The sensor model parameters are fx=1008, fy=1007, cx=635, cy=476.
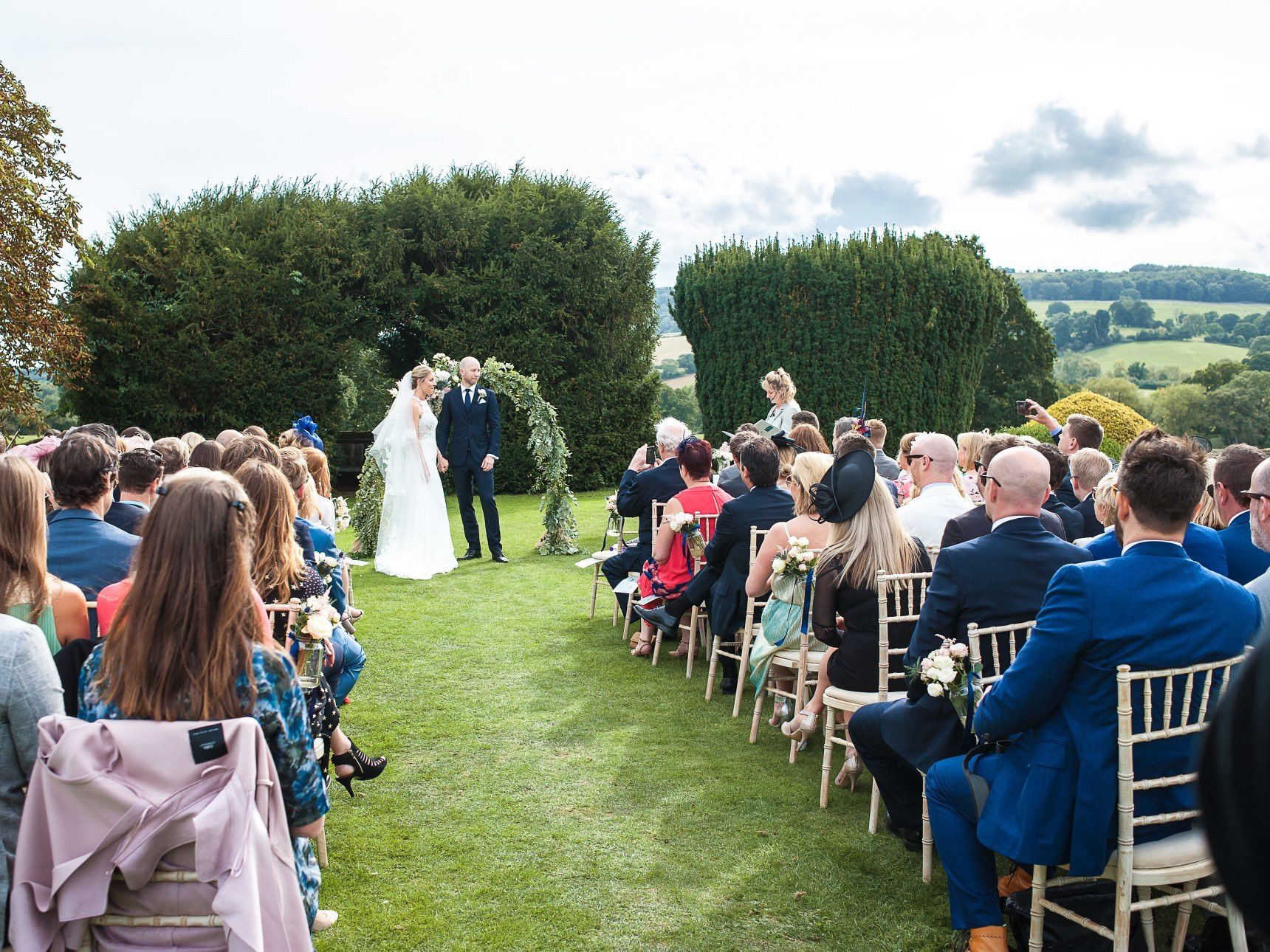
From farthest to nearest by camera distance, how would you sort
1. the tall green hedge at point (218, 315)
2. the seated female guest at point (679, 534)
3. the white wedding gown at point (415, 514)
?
the tall green hedge at point (218, 315) → the white wedding gown at point (415, 514) → the seated female guest at point (679, 534)

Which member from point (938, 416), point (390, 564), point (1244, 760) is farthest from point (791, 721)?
point (938, 416)

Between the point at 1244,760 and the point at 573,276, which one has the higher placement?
the point at 573,276

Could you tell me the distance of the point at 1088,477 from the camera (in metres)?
6.02

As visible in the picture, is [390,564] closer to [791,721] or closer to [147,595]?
[791,721]

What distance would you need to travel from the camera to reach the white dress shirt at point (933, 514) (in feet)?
18.0

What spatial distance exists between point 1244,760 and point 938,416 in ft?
64.5

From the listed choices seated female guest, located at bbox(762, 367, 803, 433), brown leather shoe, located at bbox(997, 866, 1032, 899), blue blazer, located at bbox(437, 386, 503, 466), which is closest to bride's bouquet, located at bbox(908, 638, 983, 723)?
brown leather shoe, located at bbox(997, 866, 1032, 899)

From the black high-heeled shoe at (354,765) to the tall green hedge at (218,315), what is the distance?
48.1ft

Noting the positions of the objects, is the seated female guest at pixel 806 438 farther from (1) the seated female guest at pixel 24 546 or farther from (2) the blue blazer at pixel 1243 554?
(1) the seated female guest at pixel 24 546

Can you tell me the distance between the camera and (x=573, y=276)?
21.0m

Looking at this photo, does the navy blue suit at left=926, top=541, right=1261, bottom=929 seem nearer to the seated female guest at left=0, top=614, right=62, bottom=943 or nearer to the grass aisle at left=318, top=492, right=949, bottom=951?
the grass aisle at left=318, top=492, right=949, bottom=951

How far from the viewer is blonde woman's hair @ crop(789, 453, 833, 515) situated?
5.29 meters

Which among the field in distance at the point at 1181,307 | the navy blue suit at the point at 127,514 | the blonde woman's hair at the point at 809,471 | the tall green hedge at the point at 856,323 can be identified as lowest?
the navy blue suit at the point at 127,514

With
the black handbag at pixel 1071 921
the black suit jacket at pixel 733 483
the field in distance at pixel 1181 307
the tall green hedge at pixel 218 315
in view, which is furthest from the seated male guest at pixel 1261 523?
the field in distance at pixel 1181 307
